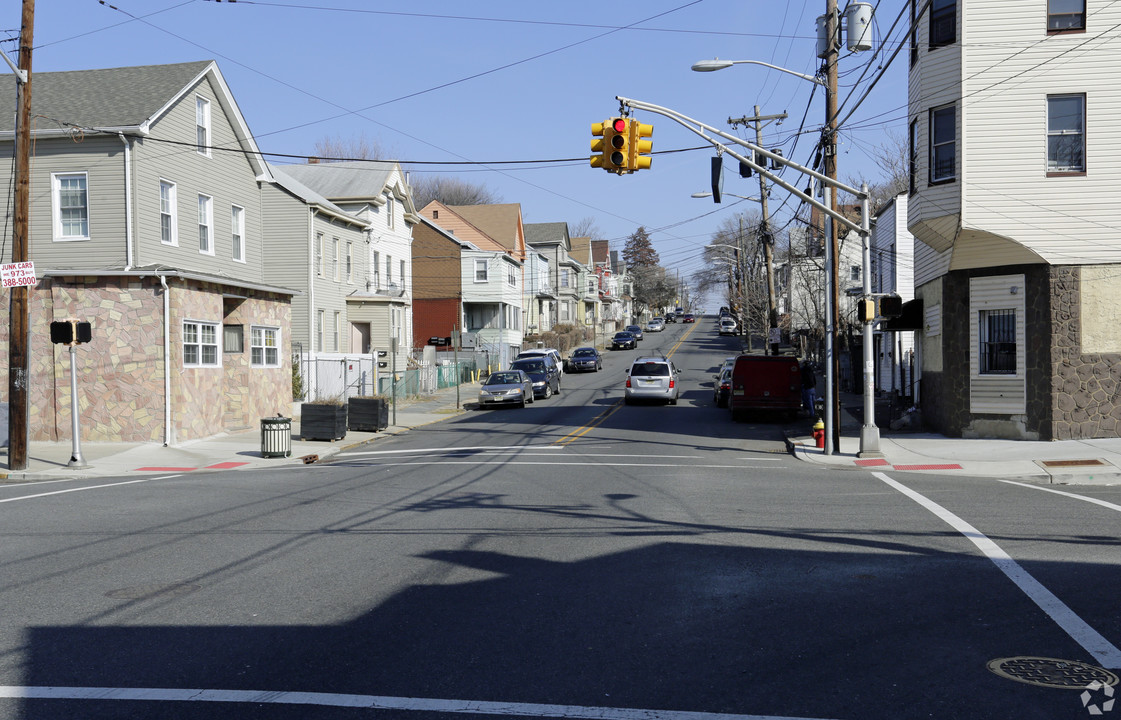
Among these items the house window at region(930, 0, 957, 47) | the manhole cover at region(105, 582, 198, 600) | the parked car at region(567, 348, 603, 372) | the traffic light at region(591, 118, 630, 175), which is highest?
the house window at region(930, 0, 957, 47)

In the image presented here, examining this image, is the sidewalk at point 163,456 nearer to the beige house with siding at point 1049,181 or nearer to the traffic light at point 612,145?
the traffic light at point 612,145

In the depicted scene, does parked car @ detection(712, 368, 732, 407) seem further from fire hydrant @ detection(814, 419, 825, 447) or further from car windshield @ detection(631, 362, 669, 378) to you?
fire hydrant @ detection(814, 419, 825, 447)

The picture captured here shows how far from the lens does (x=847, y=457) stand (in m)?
20.9

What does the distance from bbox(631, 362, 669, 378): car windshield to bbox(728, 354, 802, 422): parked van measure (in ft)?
27.7

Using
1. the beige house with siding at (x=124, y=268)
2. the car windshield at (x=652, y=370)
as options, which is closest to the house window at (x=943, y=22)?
the beige house with siding at (x=124, y=268)

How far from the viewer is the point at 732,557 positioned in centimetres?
990

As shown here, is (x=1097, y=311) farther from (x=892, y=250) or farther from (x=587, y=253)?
(x=587, y=253)

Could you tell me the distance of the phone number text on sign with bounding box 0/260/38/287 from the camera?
19.0 metres

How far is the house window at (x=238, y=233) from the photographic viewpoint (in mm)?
29688

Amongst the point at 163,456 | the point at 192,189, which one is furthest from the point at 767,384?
the point at 192,189

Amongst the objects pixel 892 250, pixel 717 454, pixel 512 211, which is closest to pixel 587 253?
pixel 512 211

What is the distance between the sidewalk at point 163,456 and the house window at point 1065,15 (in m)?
19.0

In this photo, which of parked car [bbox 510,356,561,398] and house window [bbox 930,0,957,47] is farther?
parked car [bbox 510,356,561,398]

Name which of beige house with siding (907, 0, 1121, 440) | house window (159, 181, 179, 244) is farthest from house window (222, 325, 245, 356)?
beige house with siding (907, 0, 1121, 440)
